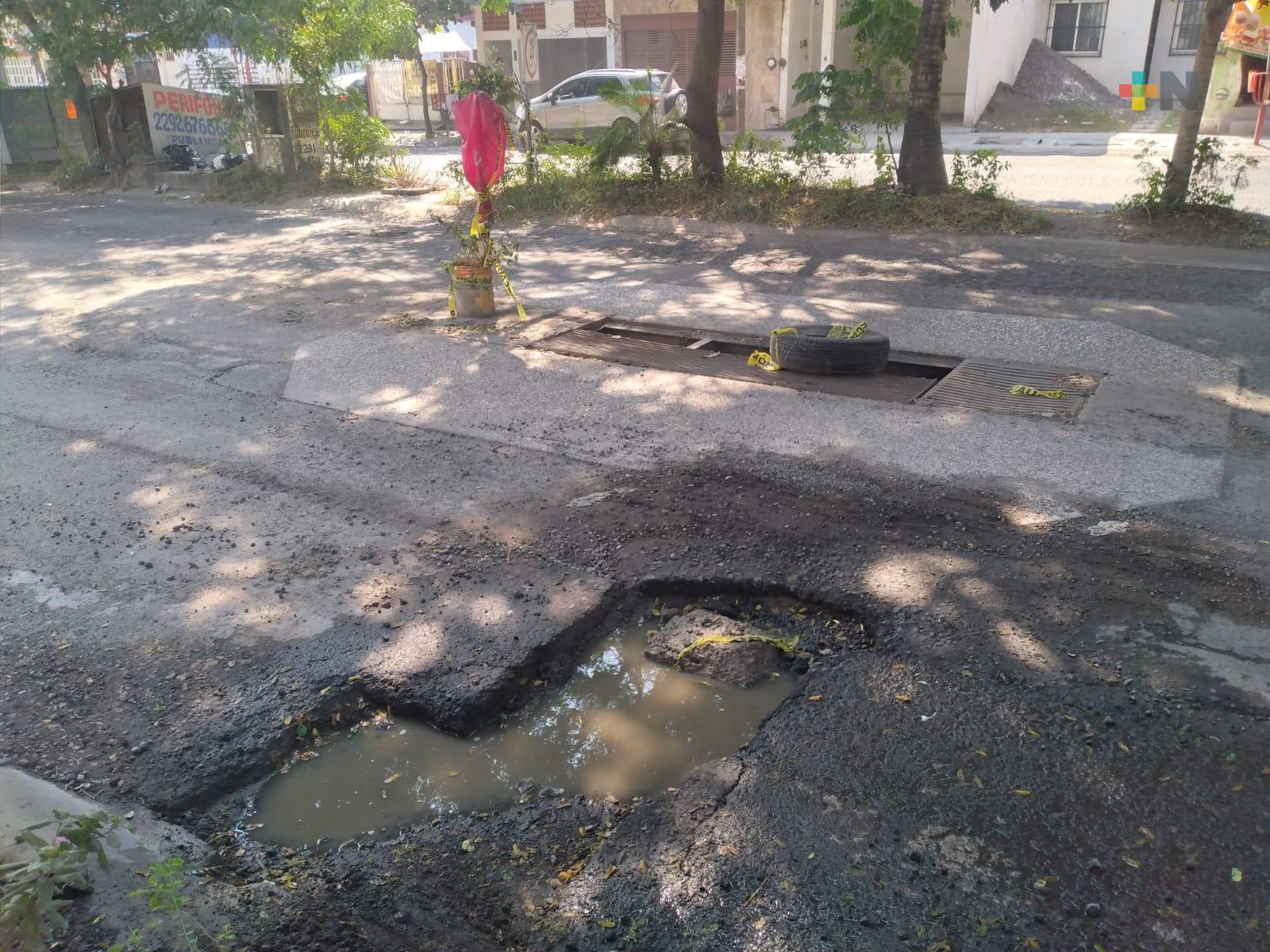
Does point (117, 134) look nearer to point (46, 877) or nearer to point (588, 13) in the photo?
point (588, 13)

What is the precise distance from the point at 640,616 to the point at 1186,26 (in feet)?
98.5

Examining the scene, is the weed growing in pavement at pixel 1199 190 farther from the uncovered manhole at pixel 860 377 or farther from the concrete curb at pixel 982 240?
the uncovered manhole at pixel 860 377

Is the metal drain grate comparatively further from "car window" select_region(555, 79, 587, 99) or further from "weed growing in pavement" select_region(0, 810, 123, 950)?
"car window" select_region(555, 79, 587, 99)

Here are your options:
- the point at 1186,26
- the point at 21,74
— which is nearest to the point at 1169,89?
the point at 1186,26

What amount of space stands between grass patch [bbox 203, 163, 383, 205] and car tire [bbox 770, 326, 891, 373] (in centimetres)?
1289

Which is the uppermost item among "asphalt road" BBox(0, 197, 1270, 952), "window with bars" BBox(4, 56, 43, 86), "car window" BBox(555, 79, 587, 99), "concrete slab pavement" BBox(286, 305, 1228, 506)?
"window with bars" BBox(4, 56, 43, 86)

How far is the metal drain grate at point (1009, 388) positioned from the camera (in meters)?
6.25

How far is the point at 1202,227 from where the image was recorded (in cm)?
1075

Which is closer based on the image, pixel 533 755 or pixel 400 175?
pixel 533 755

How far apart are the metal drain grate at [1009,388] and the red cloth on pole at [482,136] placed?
4079mm

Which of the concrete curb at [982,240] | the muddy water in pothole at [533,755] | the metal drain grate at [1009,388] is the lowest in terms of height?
the muddy water in pothole at [533,755]

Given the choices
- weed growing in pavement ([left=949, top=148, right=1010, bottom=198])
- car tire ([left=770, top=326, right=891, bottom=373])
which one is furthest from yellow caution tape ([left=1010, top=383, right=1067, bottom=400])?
weed growing in pavement ([left=949, top=148, right=1010, bottom=198])

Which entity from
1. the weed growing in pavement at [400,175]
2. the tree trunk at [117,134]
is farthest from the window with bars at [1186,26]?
the tree trunk at [117,134]

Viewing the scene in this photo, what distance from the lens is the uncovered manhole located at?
21.2 ft
